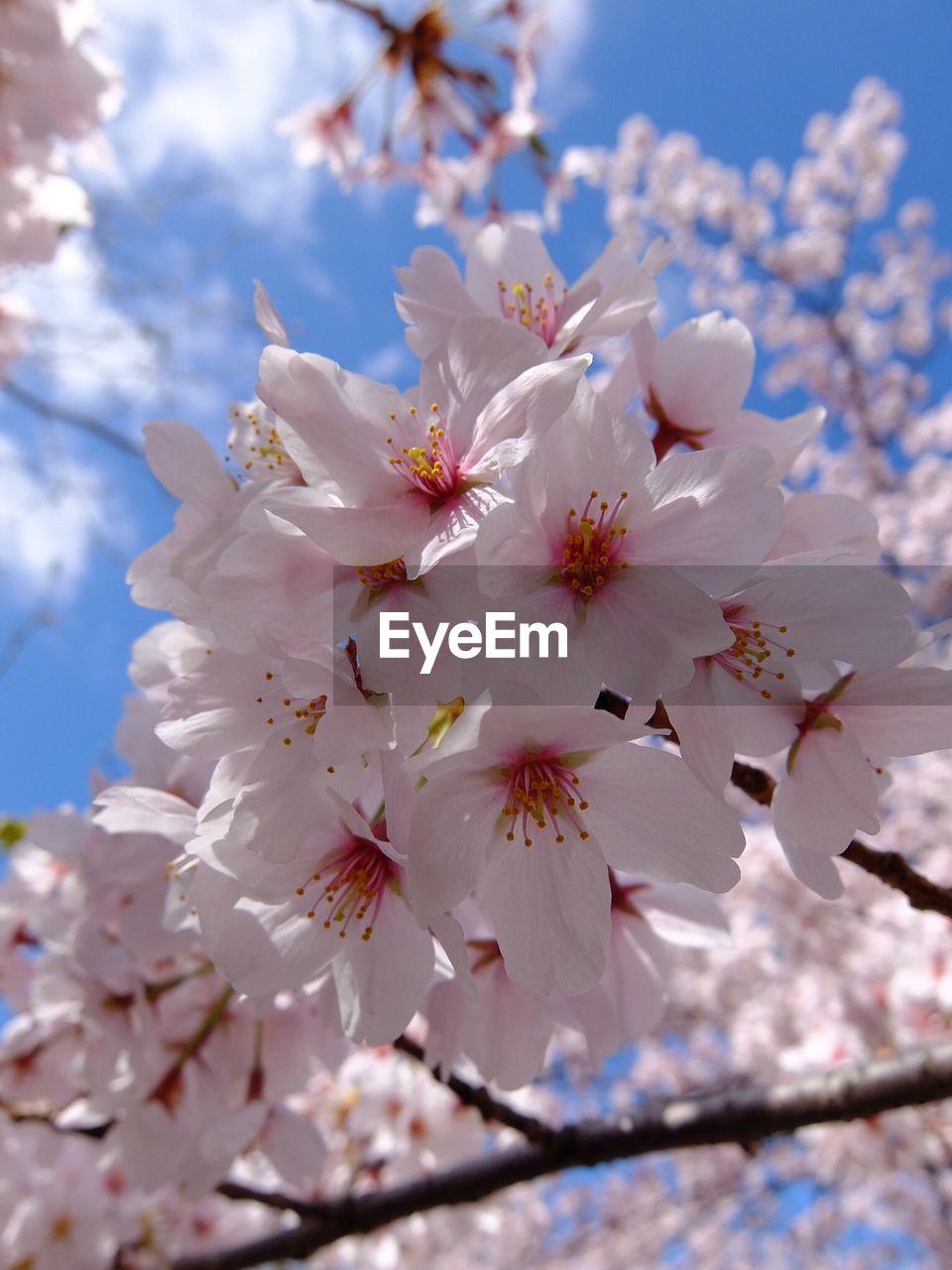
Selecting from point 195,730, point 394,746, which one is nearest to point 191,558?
point 195,730

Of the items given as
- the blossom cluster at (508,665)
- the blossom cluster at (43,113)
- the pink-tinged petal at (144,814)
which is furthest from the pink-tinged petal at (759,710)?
the blossom cluster at (43,113)

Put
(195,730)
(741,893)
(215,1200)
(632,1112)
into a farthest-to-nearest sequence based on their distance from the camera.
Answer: (741,893), (215,1200), (632,1112), (195,730)

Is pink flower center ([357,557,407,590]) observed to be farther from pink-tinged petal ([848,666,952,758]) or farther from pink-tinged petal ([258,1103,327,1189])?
pink-tinged petal ([258,1103,327,1189])

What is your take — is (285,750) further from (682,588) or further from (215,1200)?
(215,1200)

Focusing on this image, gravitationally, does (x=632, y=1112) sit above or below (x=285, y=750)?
below

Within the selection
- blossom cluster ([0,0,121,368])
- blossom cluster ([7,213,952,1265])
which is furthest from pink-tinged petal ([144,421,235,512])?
blossom cluster ([0,0,121,368])

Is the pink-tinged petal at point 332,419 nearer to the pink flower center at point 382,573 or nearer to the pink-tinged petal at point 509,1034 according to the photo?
the pink flower center at point 382,573
